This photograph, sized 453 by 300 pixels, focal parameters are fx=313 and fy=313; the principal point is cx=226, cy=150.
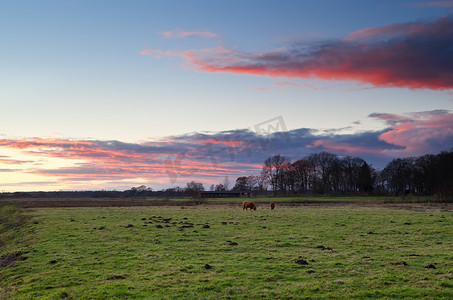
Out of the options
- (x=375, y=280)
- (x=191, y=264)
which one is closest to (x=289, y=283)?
(x=375, y=280)

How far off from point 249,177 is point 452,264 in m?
161

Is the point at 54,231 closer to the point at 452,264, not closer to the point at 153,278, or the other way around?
the point at 153,278

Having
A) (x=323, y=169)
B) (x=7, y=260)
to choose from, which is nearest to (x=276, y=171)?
(x=323, y=169)

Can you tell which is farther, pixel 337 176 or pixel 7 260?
pixel 337 176

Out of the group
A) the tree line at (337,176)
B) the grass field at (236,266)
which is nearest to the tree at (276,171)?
the tree line at (337,176)

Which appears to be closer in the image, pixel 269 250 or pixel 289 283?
pixel 289 283

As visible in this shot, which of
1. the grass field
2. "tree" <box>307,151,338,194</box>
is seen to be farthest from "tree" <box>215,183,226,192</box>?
the grass field

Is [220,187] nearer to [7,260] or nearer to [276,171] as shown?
[276,171]

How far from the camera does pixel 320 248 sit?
59.2 feet

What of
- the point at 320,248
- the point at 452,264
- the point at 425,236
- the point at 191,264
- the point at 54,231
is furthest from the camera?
the point at 54,231

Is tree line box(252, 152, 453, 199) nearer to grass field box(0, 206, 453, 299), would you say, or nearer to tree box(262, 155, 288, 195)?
tree box(262, 155, 288, 195)

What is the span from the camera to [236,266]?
1427 cm

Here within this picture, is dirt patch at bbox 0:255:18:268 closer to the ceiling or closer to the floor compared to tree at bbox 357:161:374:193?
closer to the floor

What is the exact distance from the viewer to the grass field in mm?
11203
